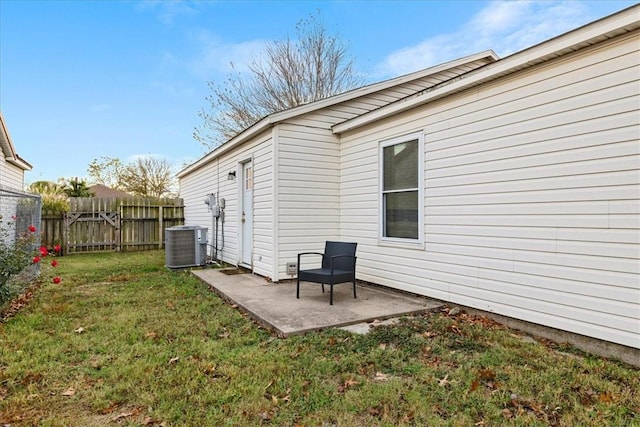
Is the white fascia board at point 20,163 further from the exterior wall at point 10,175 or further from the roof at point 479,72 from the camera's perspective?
the roof at point 479,72

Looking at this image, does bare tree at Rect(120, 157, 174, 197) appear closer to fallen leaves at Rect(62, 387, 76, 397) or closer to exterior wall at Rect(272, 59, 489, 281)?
exterior wall at Rect(272, 59, 489, 281)

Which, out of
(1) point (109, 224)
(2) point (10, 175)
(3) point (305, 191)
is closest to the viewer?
(3) point (305, 191)

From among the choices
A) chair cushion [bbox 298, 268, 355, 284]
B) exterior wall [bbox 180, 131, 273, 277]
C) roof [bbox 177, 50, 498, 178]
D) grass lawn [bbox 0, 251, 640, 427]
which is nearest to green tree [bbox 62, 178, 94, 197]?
exterior wall [bbox 180, 131, 273, 277]

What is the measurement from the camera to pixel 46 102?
40.5 ft

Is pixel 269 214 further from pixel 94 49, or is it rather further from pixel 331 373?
pixel 94 49

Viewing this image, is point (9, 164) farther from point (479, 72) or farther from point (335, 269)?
point (479, 72)

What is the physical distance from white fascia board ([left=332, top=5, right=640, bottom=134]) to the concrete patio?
9.05 feet

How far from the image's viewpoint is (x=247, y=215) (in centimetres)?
768

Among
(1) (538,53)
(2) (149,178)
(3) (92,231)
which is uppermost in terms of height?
(2) (149,178)

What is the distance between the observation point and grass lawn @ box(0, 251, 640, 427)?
7.34ft

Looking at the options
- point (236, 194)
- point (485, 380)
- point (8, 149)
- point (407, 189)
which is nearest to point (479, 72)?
point (407, 189)

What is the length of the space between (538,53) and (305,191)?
4.00 metres

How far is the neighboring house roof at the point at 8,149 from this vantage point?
10.1 meters

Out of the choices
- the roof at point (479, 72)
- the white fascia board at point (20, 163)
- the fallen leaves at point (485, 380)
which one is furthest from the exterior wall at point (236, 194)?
the white fascia board at point (20, 163)
